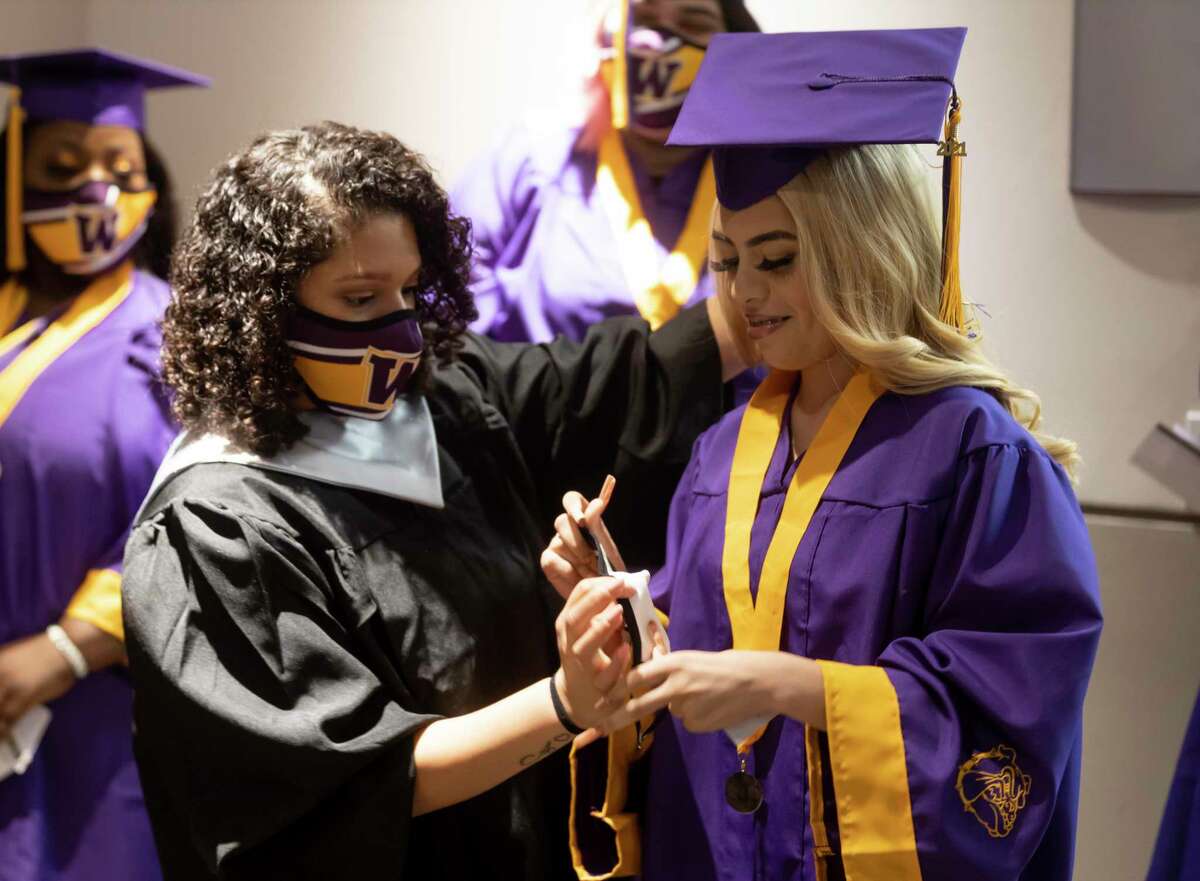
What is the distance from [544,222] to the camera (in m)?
2.19

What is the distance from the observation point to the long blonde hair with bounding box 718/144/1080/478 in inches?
51.7

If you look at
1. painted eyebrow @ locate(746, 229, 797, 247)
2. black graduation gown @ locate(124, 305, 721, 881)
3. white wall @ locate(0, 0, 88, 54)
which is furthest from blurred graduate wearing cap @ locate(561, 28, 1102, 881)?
white wall @ locate(0, 0, 88, 54)

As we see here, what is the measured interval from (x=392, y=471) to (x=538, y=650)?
31cm

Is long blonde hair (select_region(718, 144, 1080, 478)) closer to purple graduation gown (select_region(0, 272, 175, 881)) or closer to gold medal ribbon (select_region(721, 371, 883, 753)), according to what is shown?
gold medal ribbon (select_region(721, 371, 883, 753))

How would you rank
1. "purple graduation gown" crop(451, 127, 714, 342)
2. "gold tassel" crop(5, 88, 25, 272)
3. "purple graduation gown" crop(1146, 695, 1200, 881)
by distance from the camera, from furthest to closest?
"gold tassel" crop(5, 88, 25, 272) → "purple graduation gown" crop(451, 127, 714, 342) → "purple graduation gown" crop(1146, 695, 1200, 881)

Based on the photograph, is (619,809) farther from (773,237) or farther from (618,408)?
(773,237)

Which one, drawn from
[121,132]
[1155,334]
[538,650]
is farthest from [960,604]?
[121,132]

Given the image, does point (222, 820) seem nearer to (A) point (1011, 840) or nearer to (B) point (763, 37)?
(A) point (1011, 840)

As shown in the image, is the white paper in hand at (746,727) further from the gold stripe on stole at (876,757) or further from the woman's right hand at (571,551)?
the woman's right hand at (571,551)

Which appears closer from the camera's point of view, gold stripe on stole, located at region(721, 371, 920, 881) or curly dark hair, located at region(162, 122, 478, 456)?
gold stripe on stole, located at region(721, 371, 920, 881)

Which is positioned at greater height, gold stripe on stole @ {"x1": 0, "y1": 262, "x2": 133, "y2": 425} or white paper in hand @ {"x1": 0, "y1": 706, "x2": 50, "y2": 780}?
gold stripe on stole @ {"x1": 0, "y1": 262, "x2": 133, "y2": 425}

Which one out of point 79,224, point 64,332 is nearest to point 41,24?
point 79,224

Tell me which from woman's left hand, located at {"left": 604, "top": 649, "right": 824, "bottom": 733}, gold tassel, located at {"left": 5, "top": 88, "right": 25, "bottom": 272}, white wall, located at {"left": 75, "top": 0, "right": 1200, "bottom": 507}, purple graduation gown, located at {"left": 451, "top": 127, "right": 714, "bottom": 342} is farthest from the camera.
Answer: gold tassel, located at {"left": 5, "top": 88, "right": 25, "bottom": 272}

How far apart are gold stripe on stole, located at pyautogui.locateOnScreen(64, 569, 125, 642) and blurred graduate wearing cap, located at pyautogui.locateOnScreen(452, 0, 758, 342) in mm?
738
